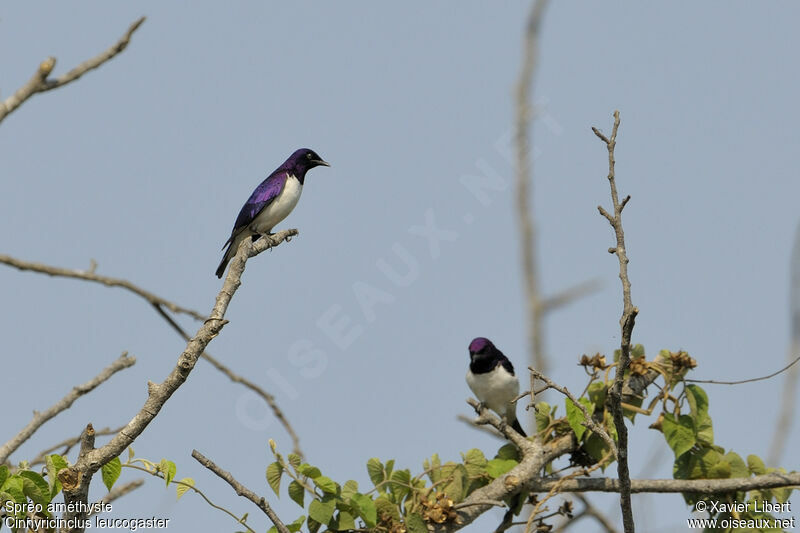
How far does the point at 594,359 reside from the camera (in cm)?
633

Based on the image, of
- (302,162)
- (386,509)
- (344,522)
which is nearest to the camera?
(344,522)

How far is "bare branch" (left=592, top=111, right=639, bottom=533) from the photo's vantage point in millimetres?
4168

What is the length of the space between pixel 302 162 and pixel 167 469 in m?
6.76

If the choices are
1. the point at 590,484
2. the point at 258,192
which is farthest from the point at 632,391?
the point at 258,192

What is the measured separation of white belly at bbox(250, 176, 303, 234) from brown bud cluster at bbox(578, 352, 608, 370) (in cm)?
471

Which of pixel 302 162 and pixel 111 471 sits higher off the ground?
pixel 302 162

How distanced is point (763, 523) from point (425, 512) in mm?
1947

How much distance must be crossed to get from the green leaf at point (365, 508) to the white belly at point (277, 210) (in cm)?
507

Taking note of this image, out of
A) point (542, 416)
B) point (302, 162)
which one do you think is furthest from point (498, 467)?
point (302, 162)

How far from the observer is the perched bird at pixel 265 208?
10227mm

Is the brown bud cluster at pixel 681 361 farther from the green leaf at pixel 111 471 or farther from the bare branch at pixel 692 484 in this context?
the green leaf at pixel 111 471

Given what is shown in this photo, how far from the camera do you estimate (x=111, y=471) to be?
15.5ft

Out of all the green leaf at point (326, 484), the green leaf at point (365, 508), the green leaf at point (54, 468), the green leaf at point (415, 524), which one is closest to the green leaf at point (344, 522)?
the green leaf at point (365, 508)

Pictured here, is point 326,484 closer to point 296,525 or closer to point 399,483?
point 296,525
